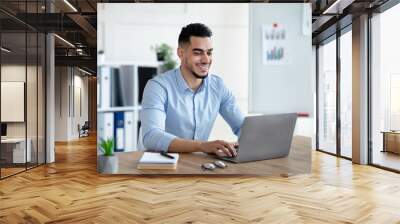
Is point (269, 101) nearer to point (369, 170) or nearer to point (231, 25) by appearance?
point (231, 25)

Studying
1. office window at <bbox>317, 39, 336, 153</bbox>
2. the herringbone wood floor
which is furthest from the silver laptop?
office window at <bbox>317, 39, 336, 153</bbox>

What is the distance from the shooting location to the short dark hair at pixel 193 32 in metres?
4.98

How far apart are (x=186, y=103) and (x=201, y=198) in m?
1.26

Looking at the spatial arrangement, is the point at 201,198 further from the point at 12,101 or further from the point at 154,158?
the point at 12,101

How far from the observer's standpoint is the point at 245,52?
16.5 feet

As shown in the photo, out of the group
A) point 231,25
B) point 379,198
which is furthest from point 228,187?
point 231,25

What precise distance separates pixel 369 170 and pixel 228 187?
2.62 metres

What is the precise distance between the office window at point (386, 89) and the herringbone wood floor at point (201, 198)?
577mm

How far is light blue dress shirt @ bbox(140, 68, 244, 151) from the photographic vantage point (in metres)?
4.77

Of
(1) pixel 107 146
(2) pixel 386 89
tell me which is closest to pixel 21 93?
(1) pixel 107 146

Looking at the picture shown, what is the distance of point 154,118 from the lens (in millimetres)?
4762

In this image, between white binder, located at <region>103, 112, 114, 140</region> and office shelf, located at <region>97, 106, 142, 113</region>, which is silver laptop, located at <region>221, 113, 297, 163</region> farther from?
white binder, located at <region>103, 112, 114, 140</region>

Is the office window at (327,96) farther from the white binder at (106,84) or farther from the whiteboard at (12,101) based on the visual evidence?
the whiteboard at (12,101)

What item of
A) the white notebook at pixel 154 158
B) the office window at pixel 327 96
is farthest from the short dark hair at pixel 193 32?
the office window at pixel 327 96
